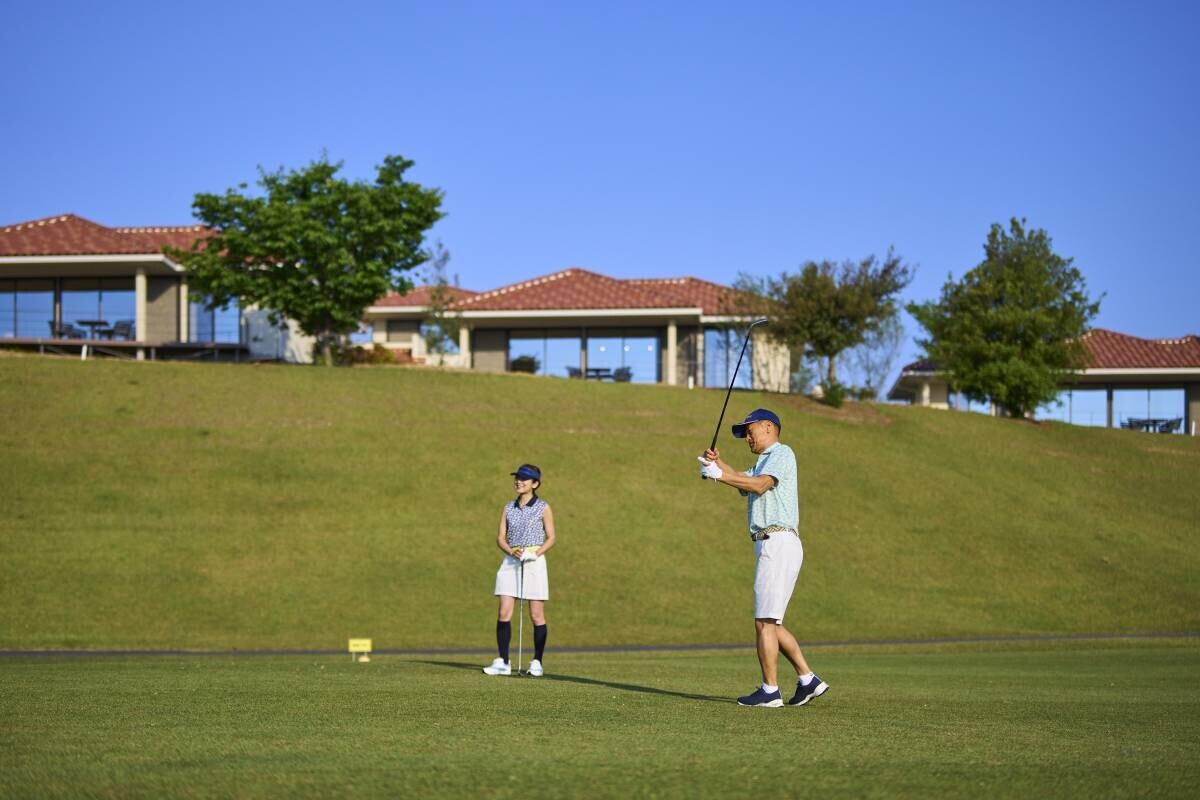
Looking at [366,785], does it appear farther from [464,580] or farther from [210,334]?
[210,334]

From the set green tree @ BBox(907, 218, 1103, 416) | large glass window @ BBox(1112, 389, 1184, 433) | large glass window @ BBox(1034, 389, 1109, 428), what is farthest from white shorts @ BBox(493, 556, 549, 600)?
large glass window @ BBox(1112, 389, 1184, 433)

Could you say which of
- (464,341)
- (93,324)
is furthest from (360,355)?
(93,324)

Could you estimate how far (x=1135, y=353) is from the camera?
7325cm

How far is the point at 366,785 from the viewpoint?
582 centimetres

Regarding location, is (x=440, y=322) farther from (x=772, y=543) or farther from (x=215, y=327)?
(x=772, y=543)

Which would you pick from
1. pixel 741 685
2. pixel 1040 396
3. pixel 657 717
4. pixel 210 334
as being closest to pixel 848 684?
pixel 741 685

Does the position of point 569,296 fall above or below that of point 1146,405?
above

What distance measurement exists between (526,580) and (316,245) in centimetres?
3825

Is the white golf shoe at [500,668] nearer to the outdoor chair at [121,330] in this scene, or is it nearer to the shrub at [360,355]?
the shrub at [360,355]

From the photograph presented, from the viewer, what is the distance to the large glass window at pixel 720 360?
6438cm

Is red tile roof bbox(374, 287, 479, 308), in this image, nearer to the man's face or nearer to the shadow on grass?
the shadow on grass

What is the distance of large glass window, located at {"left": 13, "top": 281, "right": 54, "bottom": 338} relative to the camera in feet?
196

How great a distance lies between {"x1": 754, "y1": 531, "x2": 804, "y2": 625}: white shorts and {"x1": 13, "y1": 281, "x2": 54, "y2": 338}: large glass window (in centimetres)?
5593

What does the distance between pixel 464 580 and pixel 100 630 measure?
27.4 feet
